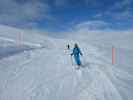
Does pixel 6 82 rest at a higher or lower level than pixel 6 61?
lower

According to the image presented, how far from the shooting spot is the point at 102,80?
753cm

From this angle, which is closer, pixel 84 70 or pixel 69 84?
pixel 69 84

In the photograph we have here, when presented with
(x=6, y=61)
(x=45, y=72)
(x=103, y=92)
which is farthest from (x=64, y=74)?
(x=6, y=61)

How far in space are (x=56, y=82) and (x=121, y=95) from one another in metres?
3.02

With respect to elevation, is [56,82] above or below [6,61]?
below

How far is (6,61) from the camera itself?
10.5 metres

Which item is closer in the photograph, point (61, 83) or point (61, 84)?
point (61, 84)

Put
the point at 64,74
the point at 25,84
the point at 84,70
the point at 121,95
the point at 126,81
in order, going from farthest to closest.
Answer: the point at 84,70
the point at 64,74
the point at 126,81
the point at 25,84
the point at 121,95

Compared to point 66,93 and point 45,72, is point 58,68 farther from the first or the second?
point 66,93

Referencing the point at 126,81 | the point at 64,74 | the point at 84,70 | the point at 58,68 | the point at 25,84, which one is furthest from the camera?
the point at 58,68

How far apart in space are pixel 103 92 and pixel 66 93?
1538 mm

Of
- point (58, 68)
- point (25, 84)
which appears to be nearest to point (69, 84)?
point (25, 84)

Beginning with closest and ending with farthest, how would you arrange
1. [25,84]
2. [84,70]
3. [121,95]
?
1. [121,95]
2. [25,84]
3. [84,70]

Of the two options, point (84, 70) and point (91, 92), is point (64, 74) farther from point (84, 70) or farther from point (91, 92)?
point (91, 92)
